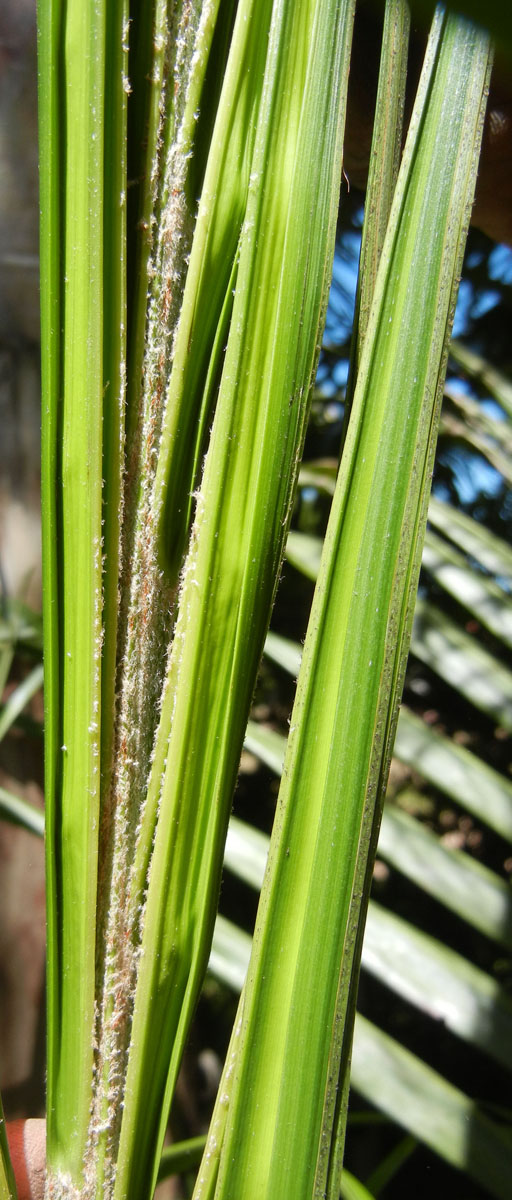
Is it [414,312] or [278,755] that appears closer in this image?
[414,312]

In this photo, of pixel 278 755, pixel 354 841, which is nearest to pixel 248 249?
pixel 354 841

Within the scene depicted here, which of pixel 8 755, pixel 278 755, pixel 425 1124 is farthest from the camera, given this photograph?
pixel 8 755

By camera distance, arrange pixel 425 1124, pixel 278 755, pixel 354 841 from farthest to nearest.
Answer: pixel 278 755, pixel 425 1124, pixel 354 841

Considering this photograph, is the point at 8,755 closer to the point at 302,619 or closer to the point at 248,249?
the point at 302,619

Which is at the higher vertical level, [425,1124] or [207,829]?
[207,829]

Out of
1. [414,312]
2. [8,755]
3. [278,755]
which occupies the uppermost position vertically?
[414,312]

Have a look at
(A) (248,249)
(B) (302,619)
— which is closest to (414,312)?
(A) (248,249)

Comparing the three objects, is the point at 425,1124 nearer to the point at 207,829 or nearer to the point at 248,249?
the point at 207,829
